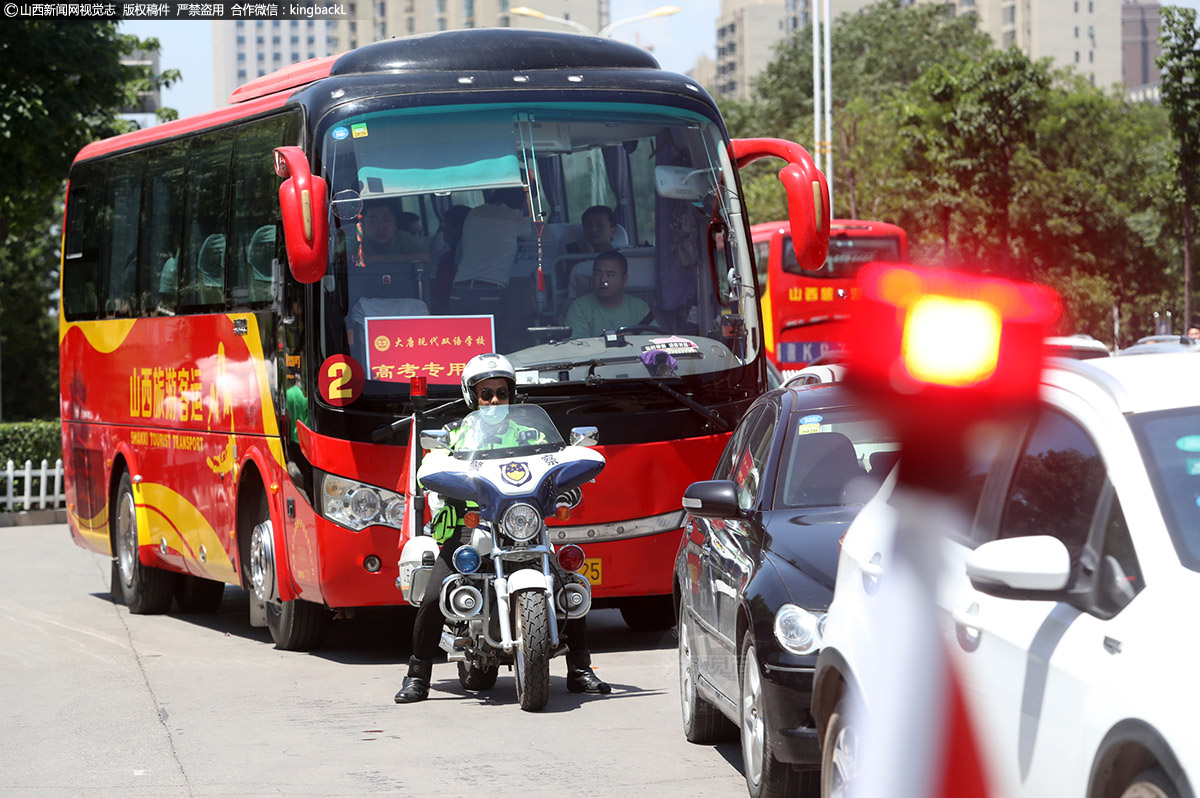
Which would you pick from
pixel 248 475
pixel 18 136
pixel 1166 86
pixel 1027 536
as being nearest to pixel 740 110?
pixel 1166 86

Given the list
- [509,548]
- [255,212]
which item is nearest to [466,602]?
[509,548]

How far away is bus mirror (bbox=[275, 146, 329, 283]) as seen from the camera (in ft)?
34.2

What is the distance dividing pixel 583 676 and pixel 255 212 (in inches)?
173

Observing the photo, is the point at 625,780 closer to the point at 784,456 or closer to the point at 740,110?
the point at 784,456

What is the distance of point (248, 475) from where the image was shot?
1256 centimetres

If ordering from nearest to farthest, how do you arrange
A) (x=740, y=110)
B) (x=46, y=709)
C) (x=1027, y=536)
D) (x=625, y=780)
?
(x=1027, y=536) < (x=625, y=780) < (x=46, y=709) < (x=740, y=110)

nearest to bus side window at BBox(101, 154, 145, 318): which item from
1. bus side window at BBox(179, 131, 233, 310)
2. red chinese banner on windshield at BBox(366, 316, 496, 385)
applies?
bus side window at BBox(179, 131, 233, 310)

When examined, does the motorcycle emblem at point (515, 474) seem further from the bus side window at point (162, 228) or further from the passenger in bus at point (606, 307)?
the bus side window at point (162, 228)

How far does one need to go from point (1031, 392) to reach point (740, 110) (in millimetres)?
91643

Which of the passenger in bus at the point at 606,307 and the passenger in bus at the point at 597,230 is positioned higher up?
the passenger in bus at the point at 597,230

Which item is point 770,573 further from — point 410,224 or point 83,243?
point 83,243

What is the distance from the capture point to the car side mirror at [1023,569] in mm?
3799

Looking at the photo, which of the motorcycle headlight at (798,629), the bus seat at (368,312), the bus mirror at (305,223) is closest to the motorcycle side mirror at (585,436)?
the bus seat at (368,312)

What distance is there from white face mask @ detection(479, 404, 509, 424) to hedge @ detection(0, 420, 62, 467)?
19.5 metres
